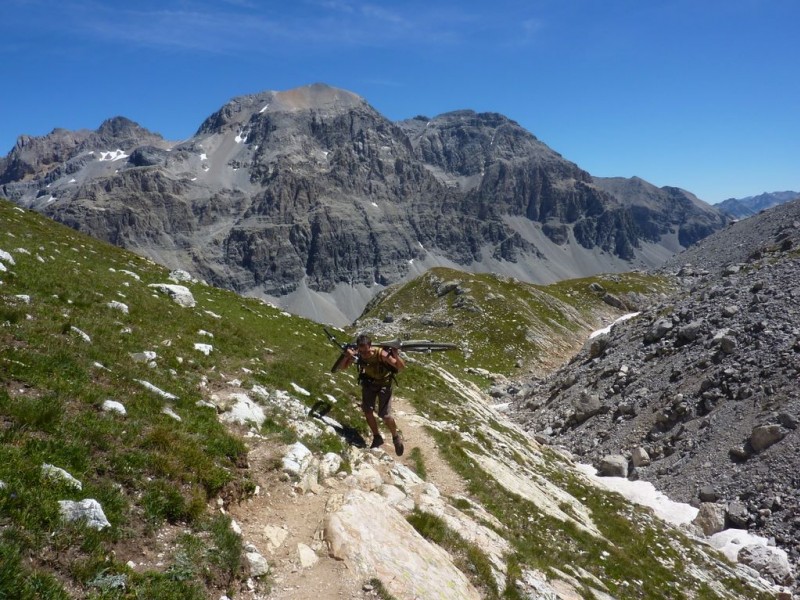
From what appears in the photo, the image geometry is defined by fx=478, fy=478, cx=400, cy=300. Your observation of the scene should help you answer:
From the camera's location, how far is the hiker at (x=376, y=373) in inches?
611

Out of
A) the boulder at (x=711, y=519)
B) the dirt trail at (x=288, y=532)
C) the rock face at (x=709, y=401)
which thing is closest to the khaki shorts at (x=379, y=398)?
the dirt trail at (x=288, y=532)

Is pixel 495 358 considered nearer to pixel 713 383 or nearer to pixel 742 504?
pixel 713 383

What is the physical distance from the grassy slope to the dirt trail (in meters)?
0.51

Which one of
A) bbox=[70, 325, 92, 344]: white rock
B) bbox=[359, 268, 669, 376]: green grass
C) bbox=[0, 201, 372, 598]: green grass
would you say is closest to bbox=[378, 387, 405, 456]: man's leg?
bbox=[0, 201, 372, 598]: green grass

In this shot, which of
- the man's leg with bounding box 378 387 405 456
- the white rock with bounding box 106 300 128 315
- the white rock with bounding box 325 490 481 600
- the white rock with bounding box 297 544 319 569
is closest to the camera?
the white rock with bounding box 297 544 319 569

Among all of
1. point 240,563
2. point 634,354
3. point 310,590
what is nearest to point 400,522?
point 310,590

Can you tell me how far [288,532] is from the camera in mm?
9430

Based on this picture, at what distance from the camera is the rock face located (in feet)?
82.9

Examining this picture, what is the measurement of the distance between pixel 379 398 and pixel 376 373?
847mm

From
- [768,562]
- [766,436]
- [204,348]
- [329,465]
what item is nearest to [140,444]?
[329,465]

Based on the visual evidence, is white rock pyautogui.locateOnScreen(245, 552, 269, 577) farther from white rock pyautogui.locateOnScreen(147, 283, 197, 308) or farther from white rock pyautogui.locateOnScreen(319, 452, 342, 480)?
white rock pyautogui.locateOnScreen(147, 283, 197, 308)

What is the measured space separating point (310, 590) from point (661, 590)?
1403 cm

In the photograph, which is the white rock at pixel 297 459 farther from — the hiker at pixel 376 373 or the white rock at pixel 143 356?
the white rock at pixel 143 356

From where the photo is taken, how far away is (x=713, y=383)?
3303 cm
